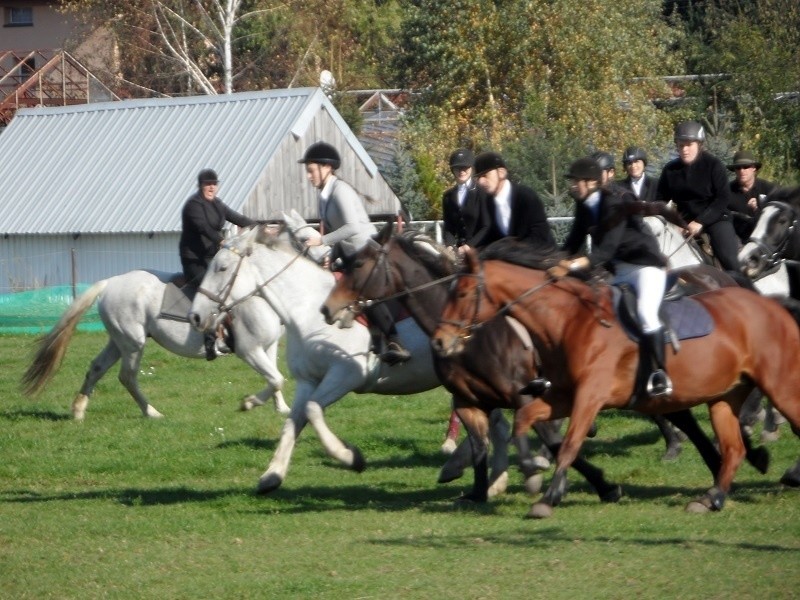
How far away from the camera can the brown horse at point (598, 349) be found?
8633 mm

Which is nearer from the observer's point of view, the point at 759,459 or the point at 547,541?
the point at 547,541

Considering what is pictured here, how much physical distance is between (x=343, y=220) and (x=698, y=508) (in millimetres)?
3429

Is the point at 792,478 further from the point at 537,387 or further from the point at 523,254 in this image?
the point at 523,254

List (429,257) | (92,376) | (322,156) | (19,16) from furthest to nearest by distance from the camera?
(19,16) < (92,376) < (322,156) < (429,257)

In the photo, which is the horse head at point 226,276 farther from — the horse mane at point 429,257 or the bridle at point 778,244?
the bridle at point 778,244

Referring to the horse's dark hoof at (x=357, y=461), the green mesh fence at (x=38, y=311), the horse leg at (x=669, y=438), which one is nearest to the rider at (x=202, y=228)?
the horse's dark hoof at (x=357, y=461)

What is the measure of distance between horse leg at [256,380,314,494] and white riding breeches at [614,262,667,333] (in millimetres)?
2562

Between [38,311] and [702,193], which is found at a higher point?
[702,193]

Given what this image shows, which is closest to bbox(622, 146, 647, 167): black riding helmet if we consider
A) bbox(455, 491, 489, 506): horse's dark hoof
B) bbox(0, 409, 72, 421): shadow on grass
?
bbox(455, 491, 489, 506): horse's dark hoof

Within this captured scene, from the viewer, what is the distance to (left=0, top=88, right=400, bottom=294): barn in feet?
99.6

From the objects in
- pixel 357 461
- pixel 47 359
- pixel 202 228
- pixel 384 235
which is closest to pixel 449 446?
pixel 357 461

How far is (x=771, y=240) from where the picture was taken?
10695mm

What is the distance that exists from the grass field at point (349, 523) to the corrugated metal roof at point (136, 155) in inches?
661

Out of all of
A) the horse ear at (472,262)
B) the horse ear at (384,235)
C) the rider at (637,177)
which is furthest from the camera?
the rider at (637,177)
